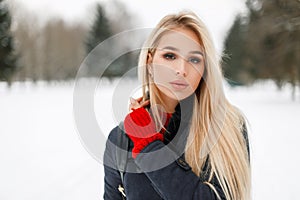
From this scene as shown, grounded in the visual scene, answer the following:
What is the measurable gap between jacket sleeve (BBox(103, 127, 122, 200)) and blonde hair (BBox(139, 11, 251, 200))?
0.26m

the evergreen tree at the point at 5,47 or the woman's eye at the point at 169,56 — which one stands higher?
the evergreen tree at the point at 5,47

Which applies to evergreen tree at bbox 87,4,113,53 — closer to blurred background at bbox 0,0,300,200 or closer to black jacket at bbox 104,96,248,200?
blurred background at bbox 0,0,300,200

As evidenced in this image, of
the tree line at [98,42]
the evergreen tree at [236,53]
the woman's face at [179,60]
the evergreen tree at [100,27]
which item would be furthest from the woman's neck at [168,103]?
the evergreen tree at [236,53]

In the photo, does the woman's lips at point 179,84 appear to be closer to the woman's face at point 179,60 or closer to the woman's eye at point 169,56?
the woman's face at point 179,60

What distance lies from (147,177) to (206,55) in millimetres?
665

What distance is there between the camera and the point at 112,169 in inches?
58.3

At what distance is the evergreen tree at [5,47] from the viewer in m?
27.9

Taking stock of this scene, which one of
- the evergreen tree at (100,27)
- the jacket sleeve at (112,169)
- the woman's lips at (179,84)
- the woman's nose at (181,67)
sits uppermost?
the evergreen tree at (100,27)

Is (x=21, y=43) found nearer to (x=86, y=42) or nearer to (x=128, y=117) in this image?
(x=86, y=42)

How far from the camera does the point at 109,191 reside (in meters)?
1.54

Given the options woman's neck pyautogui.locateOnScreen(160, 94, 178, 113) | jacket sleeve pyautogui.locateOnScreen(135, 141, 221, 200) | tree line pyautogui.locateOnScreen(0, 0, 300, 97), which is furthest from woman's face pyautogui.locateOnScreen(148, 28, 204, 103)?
tree line pyautogui.locateOnScreen(0, 0, 300, 97)

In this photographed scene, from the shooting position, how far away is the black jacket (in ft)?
3.97

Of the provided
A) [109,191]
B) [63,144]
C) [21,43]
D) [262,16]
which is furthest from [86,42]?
[109,191]

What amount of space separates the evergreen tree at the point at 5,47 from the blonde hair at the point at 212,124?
100ft
